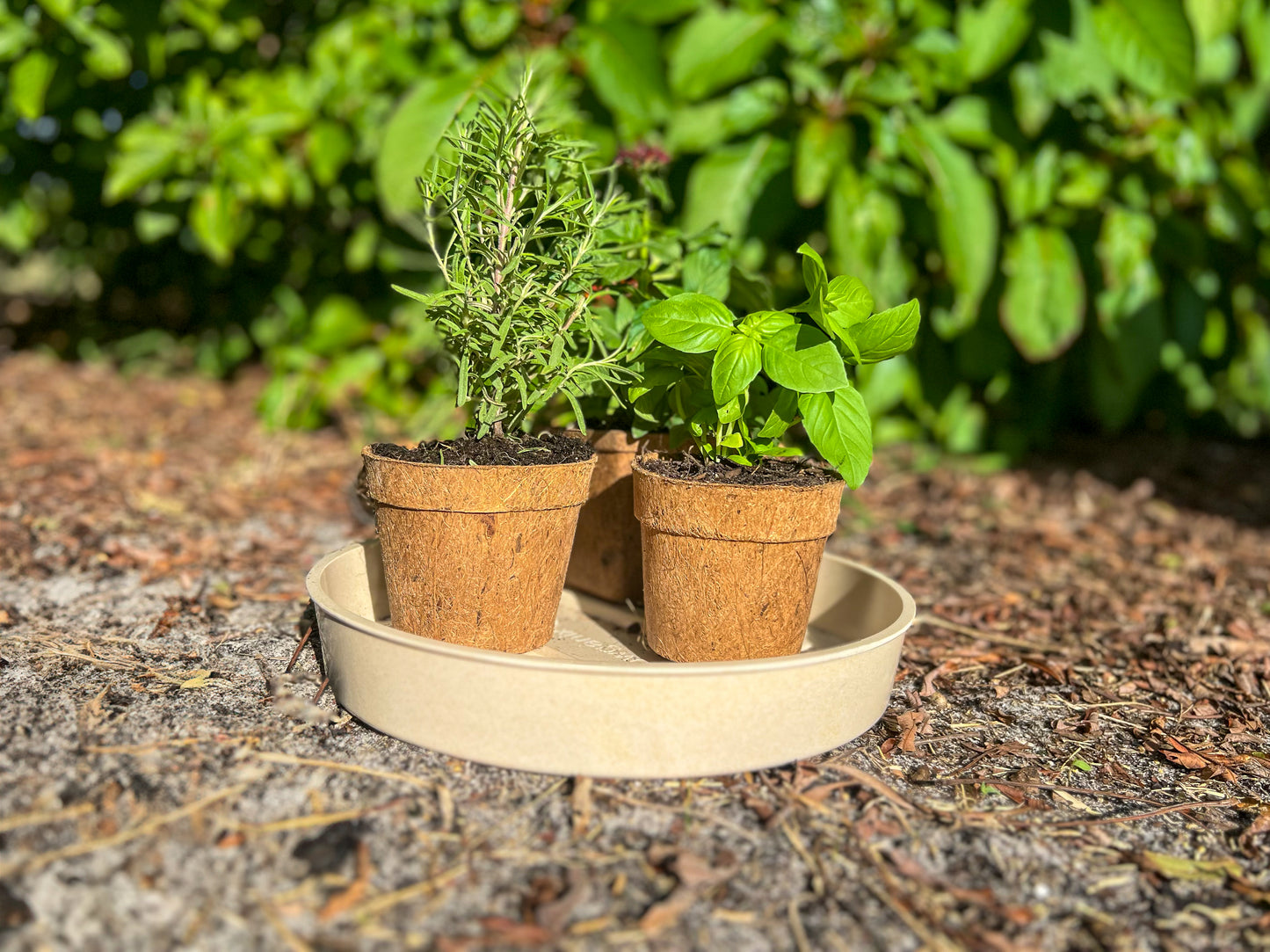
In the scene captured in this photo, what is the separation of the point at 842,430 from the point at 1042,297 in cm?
185

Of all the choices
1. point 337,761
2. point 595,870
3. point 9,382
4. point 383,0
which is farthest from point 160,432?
point 595,870

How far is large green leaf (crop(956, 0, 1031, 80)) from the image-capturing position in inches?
103

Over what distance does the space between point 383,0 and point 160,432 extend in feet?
4.70

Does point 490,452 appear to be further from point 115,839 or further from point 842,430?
point 115,839

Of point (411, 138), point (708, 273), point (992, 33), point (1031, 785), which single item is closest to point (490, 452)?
point (708, 273)

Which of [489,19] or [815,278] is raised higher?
[489,19]

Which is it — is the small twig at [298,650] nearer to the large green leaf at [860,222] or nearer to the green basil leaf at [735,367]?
the green basil leaf at [735,367]

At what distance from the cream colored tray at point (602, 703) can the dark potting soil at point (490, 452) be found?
0.23 m

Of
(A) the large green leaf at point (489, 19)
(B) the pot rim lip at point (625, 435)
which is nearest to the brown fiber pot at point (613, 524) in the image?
(B) the pot rim lip at point (625, 435)

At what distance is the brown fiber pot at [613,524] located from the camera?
164cm

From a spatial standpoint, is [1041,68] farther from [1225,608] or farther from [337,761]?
[337,761]

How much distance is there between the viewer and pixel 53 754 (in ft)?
3.87

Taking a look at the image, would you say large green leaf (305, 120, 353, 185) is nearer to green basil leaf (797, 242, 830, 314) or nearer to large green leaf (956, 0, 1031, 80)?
large green leaf (956, 0, 1031, 80)

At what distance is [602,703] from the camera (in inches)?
45.5
